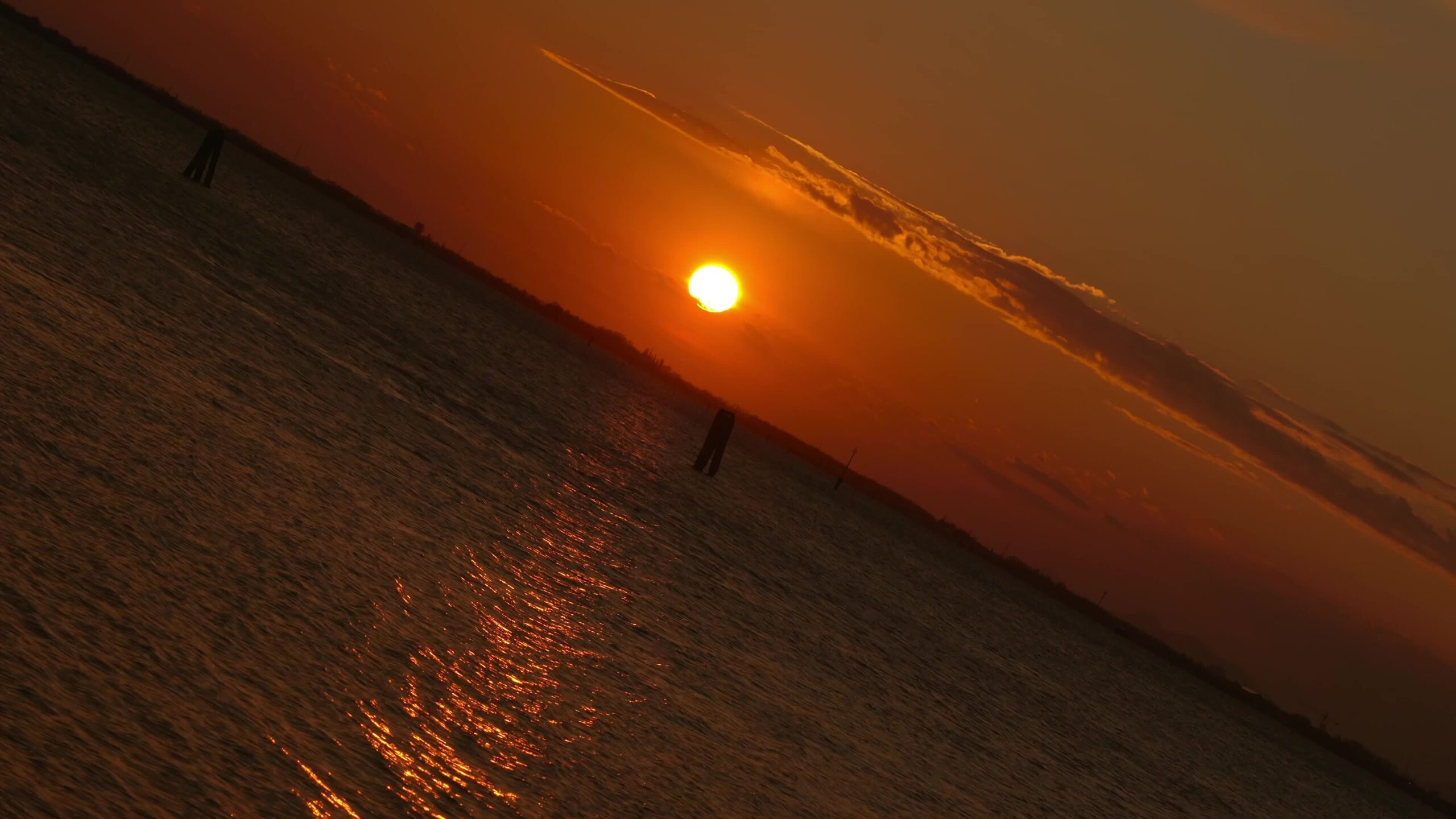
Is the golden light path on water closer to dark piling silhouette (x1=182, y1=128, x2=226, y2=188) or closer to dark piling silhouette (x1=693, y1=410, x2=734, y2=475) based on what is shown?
dark piling silhouette (x1=693, y1=410, x2=734, y2=475)

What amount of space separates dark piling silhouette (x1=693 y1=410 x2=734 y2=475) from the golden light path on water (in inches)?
1272

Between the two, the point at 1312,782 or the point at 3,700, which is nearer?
the point at 3,700

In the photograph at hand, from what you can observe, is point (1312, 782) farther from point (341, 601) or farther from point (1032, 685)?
point (341, 601)

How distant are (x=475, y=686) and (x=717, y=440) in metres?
40.9

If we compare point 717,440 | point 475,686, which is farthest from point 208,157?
point 475,686

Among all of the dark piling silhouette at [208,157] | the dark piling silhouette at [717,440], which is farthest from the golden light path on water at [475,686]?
the dark piling silhouette at [208,157]

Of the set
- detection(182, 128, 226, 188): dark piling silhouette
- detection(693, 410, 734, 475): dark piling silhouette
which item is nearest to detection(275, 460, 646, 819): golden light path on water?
detection(693, 410, 734, 475): dark piling silhouette

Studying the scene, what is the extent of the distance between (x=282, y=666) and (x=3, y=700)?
7.64ft

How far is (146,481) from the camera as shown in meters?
10.7

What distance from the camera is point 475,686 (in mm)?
9695

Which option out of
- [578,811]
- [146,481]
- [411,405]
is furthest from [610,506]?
[578,811]

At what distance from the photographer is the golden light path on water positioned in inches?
298

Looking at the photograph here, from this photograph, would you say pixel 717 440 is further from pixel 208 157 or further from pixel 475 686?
pixel 208 157

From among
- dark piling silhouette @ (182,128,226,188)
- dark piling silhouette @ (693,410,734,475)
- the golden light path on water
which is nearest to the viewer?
the golden light path on water
